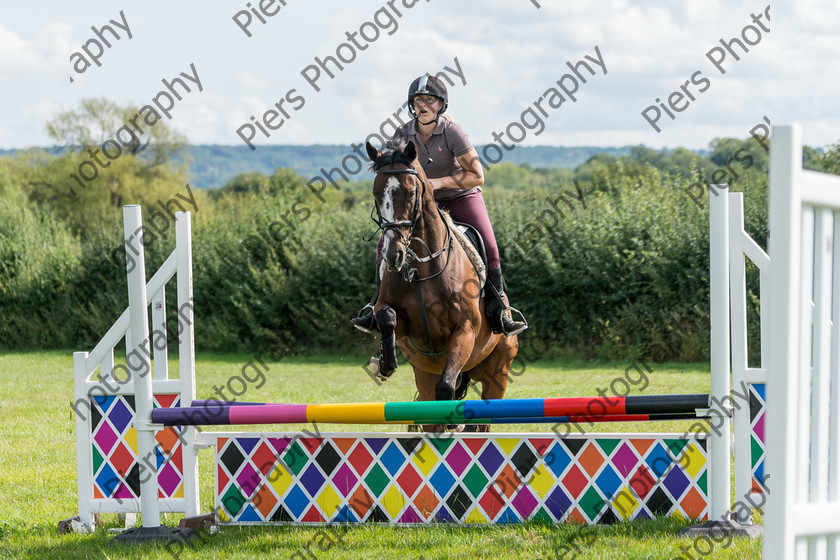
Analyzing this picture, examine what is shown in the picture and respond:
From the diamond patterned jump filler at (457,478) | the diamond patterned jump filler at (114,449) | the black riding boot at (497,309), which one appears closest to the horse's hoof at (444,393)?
Answer: the diamond patterned jump filler at (457,478)

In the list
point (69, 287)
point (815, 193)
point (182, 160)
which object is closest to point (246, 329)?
point (69, 287)

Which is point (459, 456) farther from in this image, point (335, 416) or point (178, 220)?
point (178, 220)

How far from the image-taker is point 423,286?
5.13 m

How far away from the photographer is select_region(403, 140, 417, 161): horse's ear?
4770mm

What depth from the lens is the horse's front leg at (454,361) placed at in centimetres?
481

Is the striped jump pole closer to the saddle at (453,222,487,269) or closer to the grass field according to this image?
the grass field

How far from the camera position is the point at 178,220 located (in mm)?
4641

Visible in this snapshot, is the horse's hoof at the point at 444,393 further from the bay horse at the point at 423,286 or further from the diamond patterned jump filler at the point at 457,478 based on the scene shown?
the diamond patterned jump filler at the point at 457,478

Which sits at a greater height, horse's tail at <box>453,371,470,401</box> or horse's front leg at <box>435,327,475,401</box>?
horse's front leg at <box>435,327,475,401</box>

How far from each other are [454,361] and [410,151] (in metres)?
1.21

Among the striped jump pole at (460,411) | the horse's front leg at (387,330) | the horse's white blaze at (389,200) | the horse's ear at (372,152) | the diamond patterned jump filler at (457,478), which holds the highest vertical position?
the horse's ear at (372,152)

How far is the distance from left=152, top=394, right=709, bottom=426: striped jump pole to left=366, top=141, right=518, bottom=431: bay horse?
78 cm

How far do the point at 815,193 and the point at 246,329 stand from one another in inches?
654

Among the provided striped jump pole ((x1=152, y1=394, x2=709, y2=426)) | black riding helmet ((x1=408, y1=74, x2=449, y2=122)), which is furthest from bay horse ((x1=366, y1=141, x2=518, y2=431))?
striped jump pole ((x1=152, y1=394, x2=709, y2=426))
